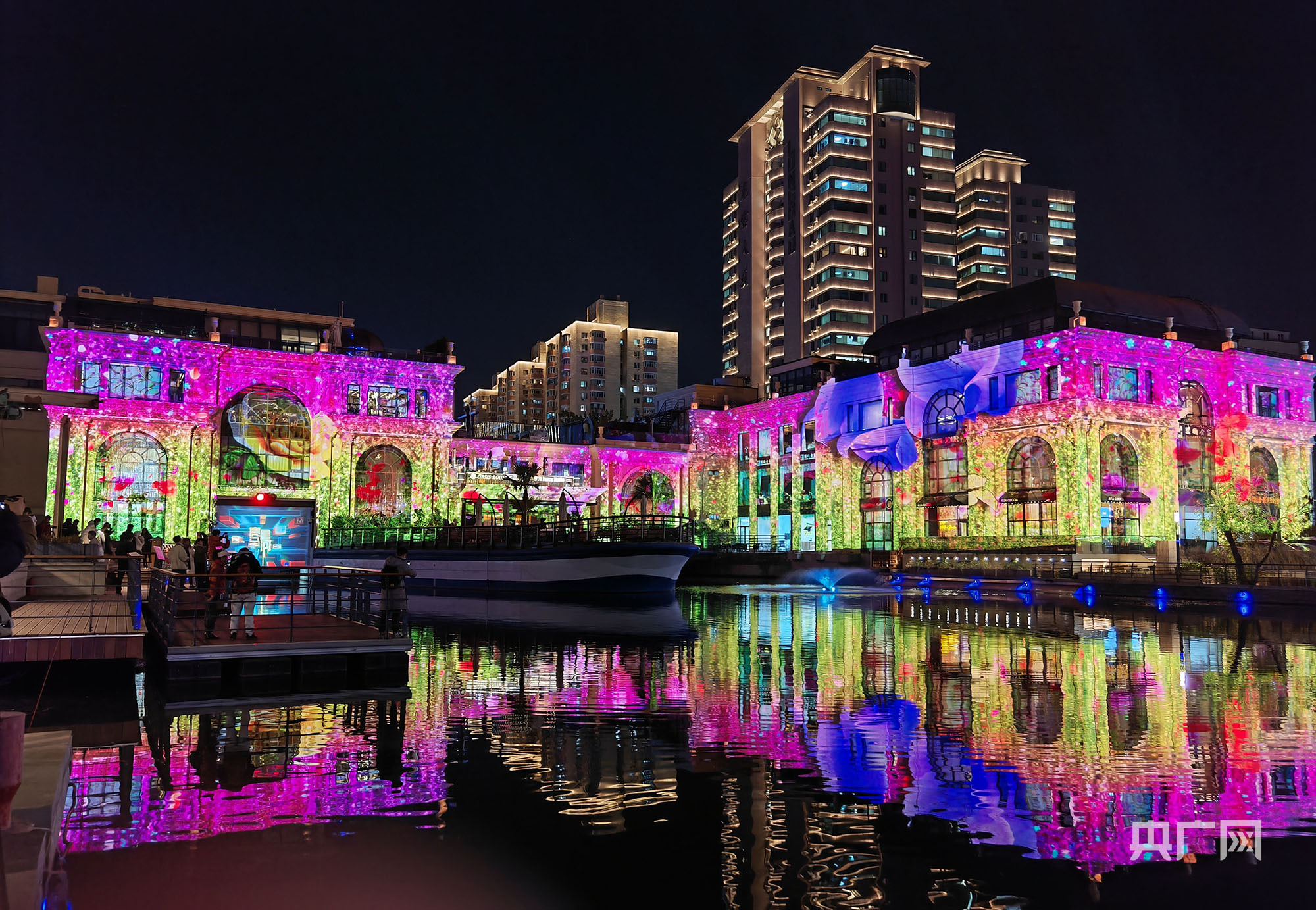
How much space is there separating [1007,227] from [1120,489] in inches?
3410

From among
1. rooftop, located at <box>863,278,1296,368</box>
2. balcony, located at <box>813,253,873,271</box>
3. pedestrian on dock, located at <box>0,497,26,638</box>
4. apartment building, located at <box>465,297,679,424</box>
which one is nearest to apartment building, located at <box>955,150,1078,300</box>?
balcony, located at <box>813,253,873,271</box>

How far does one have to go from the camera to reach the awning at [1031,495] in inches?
1986

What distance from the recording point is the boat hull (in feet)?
115

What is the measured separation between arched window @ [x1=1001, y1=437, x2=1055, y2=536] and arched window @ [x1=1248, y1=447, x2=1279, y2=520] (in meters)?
11.6

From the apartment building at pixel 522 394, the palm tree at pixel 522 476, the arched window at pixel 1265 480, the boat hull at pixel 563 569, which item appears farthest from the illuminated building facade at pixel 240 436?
the apartment building at pixel 522 394

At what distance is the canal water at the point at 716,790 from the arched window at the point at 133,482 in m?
42.2

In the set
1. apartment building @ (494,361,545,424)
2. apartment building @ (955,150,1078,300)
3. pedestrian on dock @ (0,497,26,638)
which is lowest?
pedestrian on dock @ (0,497,26,638)

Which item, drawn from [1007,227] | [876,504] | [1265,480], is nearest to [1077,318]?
[1265,480]

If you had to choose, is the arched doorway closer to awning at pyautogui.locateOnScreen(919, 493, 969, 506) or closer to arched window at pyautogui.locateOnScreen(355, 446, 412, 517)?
arched window at pyautogui.locateOnScreen(355, 446, 412, 517)

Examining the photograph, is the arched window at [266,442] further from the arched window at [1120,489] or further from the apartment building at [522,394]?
the apartment building at [522,394]

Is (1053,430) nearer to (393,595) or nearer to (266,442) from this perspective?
(266,442)

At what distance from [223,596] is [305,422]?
42.3 m

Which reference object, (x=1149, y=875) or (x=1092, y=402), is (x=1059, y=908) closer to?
(x=1149, y=875)

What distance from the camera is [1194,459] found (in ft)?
176
